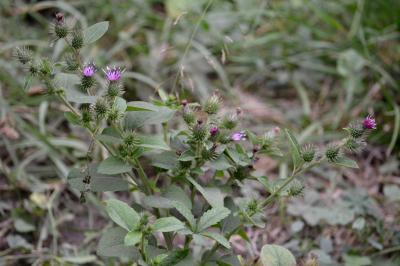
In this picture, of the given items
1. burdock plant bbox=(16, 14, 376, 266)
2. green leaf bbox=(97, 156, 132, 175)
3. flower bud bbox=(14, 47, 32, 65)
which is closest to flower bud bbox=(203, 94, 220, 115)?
burdock plant bbox=(16, 14, 376, 266)

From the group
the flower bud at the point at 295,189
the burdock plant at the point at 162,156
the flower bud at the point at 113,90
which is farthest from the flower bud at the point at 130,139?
the flower bud at the point at 295,189

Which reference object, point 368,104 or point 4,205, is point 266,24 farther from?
point 4,205

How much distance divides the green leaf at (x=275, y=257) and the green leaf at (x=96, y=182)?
17.3 inches

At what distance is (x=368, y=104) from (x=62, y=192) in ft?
5.66

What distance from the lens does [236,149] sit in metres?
1.62

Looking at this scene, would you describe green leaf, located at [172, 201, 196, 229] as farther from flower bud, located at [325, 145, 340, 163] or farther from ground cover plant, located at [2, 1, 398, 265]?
flower bud, located at [325, 145, 340, 163]

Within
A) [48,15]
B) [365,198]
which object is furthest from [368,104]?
[48,15]

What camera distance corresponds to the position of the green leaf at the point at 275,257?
1.51m

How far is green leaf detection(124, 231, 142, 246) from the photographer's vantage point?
4.16 feet

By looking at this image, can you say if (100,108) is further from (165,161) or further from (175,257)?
(175,257)

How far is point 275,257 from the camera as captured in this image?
4.98 ft

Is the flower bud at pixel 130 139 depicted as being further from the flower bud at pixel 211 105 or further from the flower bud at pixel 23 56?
the flower bud at pixel 23 56

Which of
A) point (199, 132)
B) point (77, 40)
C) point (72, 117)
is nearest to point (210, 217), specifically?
point (199, 132)

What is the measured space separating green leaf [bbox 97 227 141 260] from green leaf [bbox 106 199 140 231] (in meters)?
0.12
